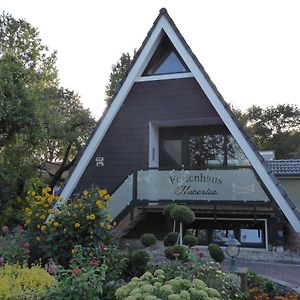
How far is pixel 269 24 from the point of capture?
33.1 ft

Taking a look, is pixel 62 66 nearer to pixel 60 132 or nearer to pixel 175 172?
pixel 60 132

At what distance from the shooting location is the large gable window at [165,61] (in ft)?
38.6

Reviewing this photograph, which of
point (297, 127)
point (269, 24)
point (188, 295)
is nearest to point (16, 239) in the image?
point (188, 295)

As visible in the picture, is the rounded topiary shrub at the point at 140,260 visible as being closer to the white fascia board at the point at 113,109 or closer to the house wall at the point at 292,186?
the white fascia board at the point at 113,109

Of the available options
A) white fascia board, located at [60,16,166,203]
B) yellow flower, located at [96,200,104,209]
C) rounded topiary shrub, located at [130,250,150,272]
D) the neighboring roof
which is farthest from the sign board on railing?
the neighboring roof

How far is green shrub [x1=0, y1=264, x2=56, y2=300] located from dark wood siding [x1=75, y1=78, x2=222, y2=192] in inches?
285

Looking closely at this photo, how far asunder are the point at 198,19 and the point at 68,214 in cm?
652

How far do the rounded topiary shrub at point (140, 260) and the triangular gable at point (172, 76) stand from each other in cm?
455

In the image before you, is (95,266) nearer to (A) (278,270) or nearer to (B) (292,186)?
(A) (278,270)

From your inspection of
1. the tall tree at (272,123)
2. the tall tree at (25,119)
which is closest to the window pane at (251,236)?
the tall tree at (25,119)

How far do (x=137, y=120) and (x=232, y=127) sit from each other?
3091mm

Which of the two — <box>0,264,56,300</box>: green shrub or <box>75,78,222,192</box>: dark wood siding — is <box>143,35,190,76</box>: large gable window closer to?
<box>75,78,222,192</box>: dark wood siding

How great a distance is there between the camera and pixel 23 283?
4078mm

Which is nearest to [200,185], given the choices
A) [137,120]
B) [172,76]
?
[137,120]
